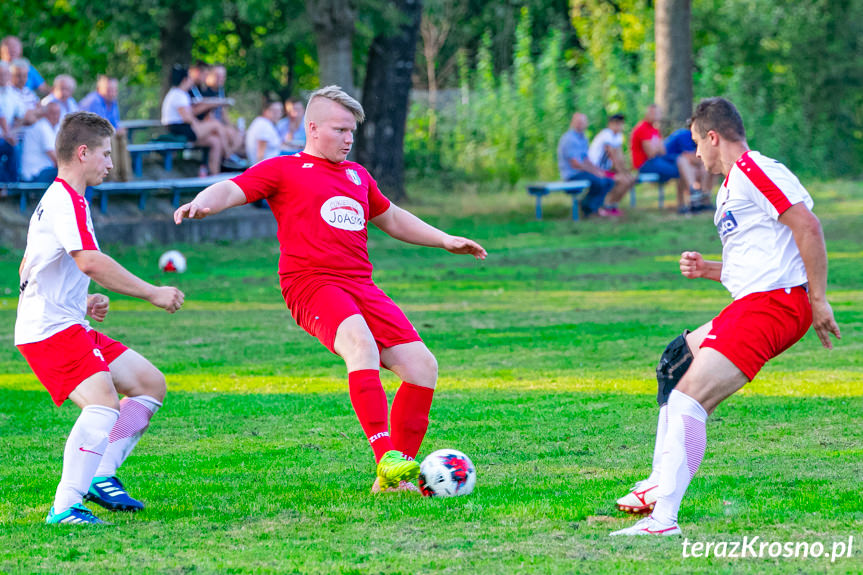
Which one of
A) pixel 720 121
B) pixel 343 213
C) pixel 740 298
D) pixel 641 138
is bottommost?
pixel 740 298

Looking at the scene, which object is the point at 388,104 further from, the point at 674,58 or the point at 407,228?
the point at 407,228

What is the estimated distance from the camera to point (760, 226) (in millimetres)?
5363

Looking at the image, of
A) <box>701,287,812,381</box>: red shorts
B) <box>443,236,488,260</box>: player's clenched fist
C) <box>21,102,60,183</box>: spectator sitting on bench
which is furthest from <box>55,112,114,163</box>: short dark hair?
<box>21,102,60,183</box>: spectator sitting on bench

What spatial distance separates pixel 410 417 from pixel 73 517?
1740mm

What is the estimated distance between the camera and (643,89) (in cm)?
3073

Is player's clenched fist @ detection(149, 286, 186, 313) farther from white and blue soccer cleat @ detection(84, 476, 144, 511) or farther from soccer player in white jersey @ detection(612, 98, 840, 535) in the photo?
soccer player in white jersey @ detection(612, 98, 840, 535)

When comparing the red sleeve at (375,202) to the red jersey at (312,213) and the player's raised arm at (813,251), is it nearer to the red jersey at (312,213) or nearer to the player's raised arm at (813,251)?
the red jersey at (312,213)

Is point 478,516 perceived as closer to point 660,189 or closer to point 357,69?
point 660,189

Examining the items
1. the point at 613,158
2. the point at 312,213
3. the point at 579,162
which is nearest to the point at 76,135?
the point at 312,213

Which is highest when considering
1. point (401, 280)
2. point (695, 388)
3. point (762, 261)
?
point (762, 261)

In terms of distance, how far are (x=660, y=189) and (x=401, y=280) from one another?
1026 cm

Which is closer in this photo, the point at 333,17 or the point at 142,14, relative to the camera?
the point at 333,17

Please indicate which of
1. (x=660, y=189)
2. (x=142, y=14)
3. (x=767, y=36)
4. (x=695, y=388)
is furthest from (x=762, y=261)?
(x=767, y=36)

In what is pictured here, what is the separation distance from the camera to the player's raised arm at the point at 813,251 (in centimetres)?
516
